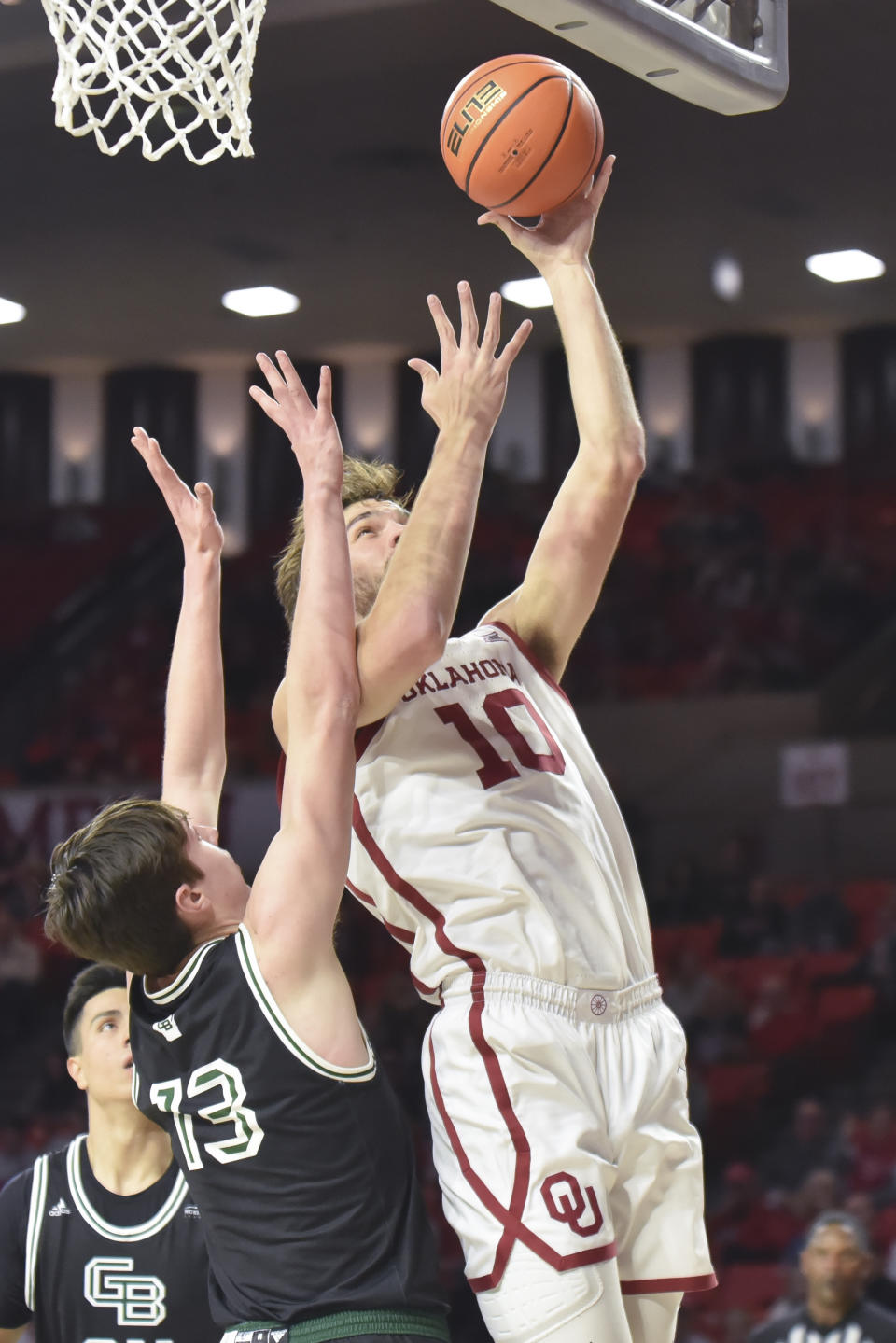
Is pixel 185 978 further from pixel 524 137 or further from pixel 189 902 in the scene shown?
pixel 524 137

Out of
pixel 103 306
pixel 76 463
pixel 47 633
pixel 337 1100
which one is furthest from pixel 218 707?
pixel 76 463

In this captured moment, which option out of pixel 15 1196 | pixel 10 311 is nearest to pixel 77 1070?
pixel 15 1196

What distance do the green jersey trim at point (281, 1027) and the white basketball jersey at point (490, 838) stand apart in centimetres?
32

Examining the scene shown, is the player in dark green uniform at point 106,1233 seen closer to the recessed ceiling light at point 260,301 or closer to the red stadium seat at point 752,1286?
the red stadium seat at point 752,1286

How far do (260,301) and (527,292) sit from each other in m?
2.02

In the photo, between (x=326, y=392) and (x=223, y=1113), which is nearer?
(x=223, y=1113)

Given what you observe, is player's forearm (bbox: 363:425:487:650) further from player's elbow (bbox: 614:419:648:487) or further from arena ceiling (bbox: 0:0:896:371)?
arena ceiling (bbox: 0:0:896:371)

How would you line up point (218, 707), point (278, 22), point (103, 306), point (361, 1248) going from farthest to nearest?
1. point (103, 306)
2. point (278, 22)
3. point (218, 707)
4. point (361, 1248)

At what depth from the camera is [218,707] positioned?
3320mm

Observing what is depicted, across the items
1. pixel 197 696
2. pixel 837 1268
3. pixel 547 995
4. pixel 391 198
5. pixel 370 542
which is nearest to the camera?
pixel 547 995

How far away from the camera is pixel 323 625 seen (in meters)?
2.57

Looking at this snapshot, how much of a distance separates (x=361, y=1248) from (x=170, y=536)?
1317cm

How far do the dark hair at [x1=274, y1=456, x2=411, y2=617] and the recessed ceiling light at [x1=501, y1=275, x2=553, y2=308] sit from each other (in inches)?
308

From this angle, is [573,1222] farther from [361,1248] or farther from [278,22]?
[278,22]
